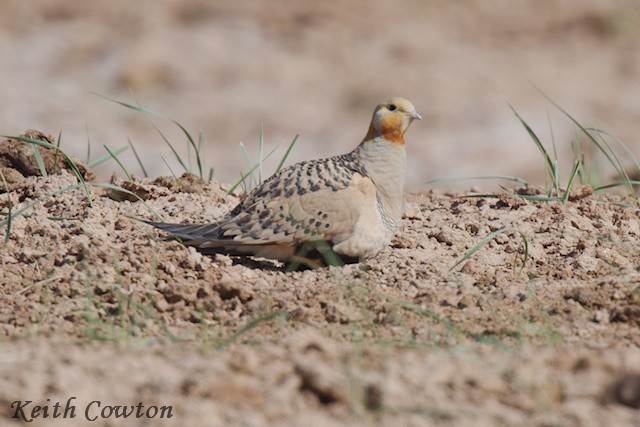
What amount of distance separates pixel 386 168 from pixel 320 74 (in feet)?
27.1

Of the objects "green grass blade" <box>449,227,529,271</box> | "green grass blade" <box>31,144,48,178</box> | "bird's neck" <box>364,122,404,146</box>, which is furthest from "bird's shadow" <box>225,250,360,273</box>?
"green grass blade" <box>31,144,48,178</box>

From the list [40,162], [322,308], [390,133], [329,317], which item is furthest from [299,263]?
[40,162]

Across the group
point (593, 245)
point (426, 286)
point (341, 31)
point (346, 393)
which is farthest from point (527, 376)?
point (341, 31)

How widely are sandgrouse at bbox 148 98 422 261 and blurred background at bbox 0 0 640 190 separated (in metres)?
5.65

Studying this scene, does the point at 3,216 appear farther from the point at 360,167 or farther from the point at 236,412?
the point at 236,412

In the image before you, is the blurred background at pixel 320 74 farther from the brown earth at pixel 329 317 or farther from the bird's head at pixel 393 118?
the bird's head at pixel 393 118

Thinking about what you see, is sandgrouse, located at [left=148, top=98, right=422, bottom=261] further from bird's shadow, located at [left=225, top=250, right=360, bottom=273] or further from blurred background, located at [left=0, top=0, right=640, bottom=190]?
blurred background, located at [left=0, top=0, right=640, bottom=190]

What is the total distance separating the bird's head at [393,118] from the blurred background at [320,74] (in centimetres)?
554

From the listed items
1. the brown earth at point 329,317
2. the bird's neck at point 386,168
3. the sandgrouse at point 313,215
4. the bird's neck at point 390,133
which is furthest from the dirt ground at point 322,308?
the bird's neck at point 390,133

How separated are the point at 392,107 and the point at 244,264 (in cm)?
110

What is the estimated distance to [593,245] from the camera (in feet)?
17.1

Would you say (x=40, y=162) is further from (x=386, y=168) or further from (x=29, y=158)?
(x=386, y=168)

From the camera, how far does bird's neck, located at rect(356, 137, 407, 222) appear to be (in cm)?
523

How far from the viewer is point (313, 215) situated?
16.5ft
